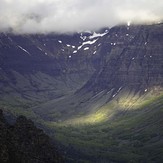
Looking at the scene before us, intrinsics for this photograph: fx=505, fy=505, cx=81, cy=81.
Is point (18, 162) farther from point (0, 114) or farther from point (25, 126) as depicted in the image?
point (25, 126)

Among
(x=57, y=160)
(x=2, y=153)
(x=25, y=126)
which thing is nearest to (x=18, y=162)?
(x=2, y=153)

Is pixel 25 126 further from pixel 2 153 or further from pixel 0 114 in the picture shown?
pixel 2 153

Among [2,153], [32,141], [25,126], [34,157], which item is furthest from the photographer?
[25,126]

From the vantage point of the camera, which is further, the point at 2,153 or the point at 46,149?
the point at 46,149

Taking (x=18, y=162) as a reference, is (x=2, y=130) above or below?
above

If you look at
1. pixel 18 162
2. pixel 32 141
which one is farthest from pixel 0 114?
pixel 18 162

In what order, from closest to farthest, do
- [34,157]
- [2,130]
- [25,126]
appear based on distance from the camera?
[2,130], [34,157], [25,126]
